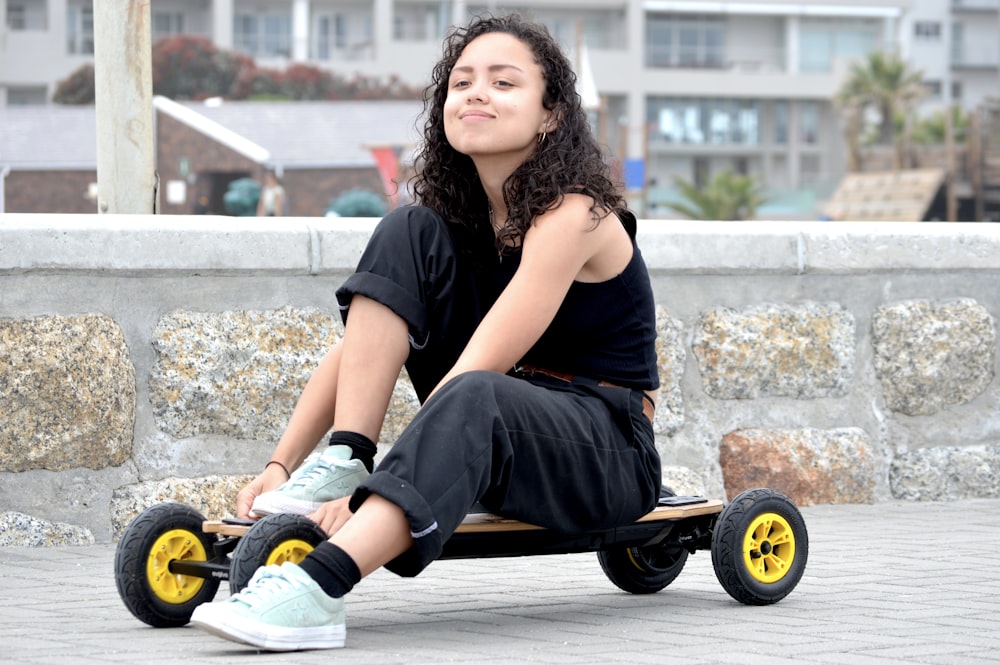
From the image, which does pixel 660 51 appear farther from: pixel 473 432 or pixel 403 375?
pixel 473 432

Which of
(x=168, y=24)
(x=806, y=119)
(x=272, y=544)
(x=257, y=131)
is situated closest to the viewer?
(x=272, y=544)

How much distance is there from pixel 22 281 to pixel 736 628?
94.8 inches

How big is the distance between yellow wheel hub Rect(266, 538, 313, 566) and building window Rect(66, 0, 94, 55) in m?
68.9

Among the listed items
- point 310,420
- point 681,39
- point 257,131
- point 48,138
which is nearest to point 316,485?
point 310,420

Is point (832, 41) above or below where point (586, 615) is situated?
above

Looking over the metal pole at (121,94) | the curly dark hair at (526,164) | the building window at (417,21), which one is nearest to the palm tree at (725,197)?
the building window at (417,21)

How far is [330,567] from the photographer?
3072 mm

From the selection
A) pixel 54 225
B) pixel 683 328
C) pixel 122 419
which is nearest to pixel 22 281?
pixel 54 225

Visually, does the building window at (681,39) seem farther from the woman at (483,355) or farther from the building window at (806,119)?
the woman at (483,355)

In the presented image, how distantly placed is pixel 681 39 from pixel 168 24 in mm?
23394

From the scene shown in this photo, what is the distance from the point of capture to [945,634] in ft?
11.0

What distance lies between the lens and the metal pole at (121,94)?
550 centimetres

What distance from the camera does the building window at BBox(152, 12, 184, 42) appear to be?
71.7 metres

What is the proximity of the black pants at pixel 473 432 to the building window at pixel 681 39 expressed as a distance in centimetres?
7286
